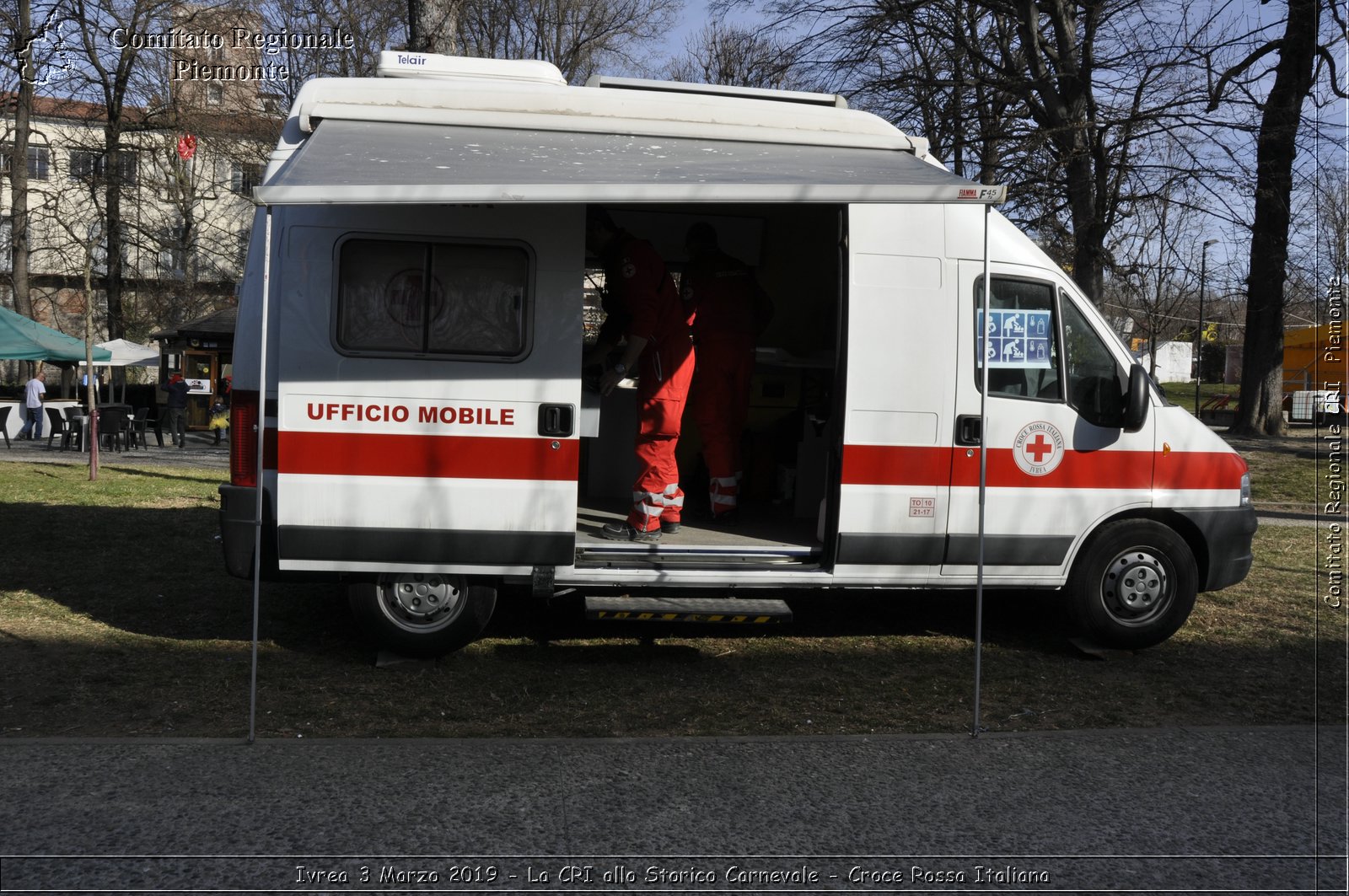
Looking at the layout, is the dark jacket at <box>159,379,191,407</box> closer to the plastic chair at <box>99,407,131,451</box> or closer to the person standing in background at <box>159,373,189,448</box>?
the person standing in background at <box>159,373,189,448</box>

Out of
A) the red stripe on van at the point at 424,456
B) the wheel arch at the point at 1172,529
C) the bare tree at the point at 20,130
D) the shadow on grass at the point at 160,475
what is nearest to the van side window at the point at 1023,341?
the wheel arch at the point at 1172,529

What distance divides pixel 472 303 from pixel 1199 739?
410 centimetres

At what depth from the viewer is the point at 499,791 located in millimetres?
4414

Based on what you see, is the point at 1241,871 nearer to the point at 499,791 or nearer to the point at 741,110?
the point at 499,791

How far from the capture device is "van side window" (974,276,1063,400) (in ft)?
21.1

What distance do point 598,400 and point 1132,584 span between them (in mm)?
3301

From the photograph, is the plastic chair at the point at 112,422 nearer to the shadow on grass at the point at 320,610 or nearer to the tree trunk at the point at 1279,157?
the shadow on grass at the point at 320,610

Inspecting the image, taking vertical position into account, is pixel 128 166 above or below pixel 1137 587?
above

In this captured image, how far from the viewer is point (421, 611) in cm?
612

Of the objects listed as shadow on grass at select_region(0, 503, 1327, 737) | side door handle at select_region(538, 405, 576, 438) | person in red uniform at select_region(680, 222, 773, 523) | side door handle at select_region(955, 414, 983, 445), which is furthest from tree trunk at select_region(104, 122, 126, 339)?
side door handle at select_region(955, 414, 983, 445)

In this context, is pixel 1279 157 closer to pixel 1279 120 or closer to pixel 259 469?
pixel 1279 120

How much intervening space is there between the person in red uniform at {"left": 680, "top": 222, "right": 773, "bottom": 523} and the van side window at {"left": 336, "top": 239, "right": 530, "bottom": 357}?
169 cm

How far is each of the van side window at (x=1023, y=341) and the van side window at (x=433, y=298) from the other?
2.59 metres

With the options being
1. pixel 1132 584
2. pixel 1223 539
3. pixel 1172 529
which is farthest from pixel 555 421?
pixel 1223 539
